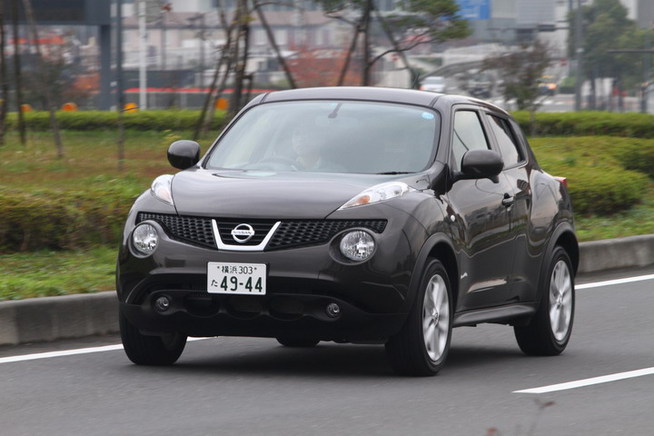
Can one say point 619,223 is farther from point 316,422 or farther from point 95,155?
point 316,422

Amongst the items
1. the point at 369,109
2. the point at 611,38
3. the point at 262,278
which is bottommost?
the point at 611,38

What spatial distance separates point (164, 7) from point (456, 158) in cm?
1507

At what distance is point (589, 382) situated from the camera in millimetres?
8508

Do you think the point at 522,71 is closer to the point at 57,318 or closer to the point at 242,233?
the point at 57,318

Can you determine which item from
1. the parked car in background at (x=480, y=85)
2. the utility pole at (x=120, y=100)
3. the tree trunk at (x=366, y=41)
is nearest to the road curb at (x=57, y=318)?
the utility pole at (x=120, y=100)

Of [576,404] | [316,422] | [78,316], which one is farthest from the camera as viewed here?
[78,316]

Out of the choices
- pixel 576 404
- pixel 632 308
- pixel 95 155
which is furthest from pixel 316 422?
pixel 95 155

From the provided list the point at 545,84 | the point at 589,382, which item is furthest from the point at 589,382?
the point at 545,84

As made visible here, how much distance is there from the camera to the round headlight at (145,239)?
26.7 ft

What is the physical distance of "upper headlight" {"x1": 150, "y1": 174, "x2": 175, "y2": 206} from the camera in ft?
27.2

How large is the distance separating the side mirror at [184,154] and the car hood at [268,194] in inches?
20.2

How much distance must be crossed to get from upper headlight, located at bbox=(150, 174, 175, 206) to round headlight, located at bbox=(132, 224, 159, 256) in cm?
18

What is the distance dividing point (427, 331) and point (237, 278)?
1152 millimetres

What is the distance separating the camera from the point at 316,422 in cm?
677
